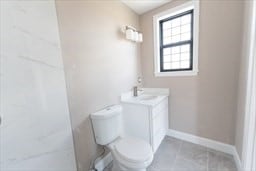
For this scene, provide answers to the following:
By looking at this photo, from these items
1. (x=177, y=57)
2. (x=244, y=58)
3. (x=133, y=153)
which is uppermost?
(x=177, y=57)

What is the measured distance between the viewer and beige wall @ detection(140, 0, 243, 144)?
1564mm

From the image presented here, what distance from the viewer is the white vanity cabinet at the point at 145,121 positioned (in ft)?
5.49

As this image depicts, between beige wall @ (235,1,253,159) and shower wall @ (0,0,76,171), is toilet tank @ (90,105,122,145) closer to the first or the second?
shower wall @ (0,0,76,171)

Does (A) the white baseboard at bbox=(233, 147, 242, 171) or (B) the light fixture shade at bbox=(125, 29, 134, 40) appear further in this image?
(B) the light fixture shade at bbox=(125, 29, 134, 40)

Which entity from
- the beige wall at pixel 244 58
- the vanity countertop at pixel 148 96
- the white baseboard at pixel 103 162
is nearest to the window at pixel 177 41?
the vanity countertop at pixel 148 96

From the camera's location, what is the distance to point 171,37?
2221mm

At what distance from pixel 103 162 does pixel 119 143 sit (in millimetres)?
484

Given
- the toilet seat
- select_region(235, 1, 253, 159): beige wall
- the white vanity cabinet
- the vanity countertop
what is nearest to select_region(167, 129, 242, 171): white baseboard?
select_region(235, 1, 253, 159): beige wall

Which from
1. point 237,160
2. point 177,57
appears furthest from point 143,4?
point 237,160

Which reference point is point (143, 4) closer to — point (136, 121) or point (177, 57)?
point (177, 57)

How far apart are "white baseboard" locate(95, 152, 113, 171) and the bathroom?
12mm

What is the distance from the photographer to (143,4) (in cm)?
202

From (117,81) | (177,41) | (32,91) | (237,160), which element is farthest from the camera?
(177,41)

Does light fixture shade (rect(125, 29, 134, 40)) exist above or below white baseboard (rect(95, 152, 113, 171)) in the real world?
above
